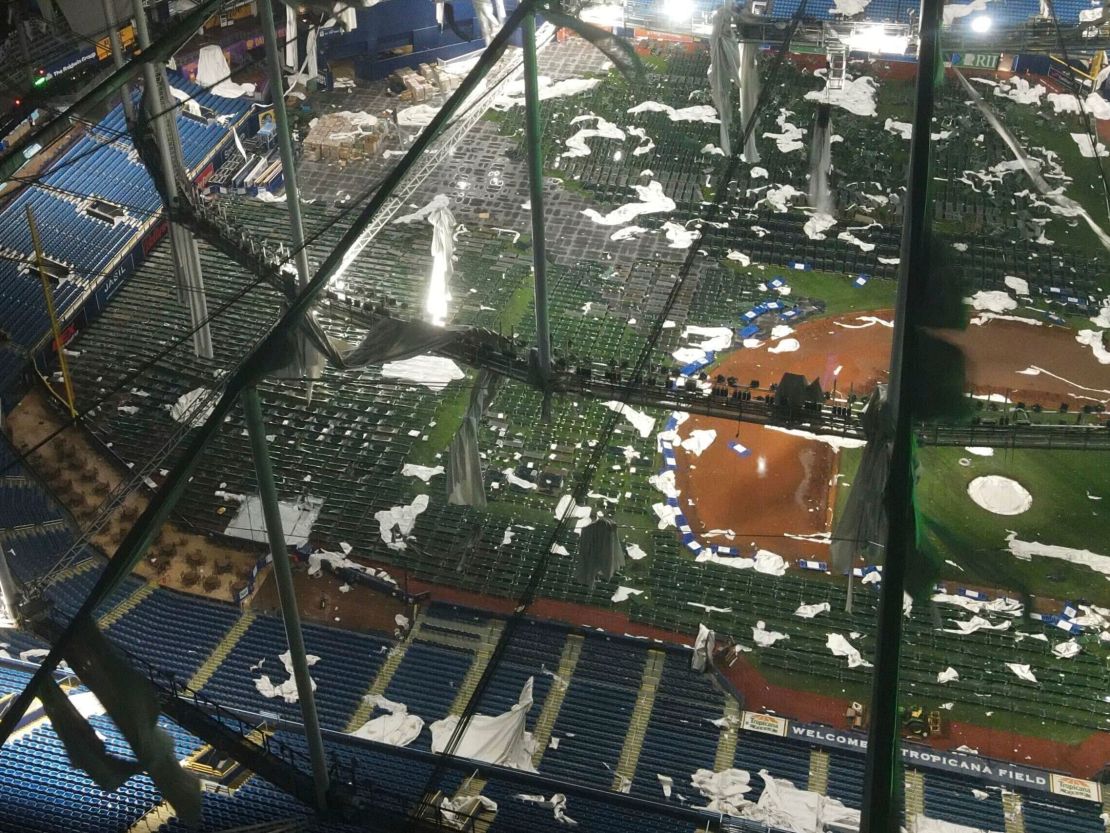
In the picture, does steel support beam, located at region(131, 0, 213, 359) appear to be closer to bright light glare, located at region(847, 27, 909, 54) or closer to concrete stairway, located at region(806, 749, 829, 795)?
concrete stairway, located at region(806, 749, 829, 795)

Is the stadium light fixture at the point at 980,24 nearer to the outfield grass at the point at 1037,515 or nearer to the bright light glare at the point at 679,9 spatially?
the bright light glare at the point at 679,9

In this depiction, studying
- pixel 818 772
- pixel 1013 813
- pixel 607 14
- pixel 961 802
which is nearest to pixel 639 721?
pixel 818 772

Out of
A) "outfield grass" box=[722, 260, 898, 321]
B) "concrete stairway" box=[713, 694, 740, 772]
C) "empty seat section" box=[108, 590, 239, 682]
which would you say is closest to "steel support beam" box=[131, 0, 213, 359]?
"empty seat section" box=[108, 590, 239, 682]

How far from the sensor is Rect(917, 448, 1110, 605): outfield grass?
23281 mm

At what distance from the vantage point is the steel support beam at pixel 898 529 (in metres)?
7.41

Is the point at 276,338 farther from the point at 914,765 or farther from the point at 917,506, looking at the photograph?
the point at 914,765

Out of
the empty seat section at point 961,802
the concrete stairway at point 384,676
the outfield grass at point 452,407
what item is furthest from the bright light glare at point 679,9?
the empty seat section at point 961,802

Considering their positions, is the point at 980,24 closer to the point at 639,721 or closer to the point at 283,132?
the point at 283,132

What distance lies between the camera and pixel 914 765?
20312 millimetres

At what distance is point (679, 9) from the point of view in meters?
39.0

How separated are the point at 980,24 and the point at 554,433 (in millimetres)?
18207

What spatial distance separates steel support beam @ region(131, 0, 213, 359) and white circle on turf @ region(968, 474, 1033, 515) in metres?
15.0

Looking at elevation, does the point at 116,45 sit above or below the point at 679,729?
above

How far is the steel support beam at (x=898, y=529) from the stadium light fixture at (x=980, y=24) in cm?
2699
